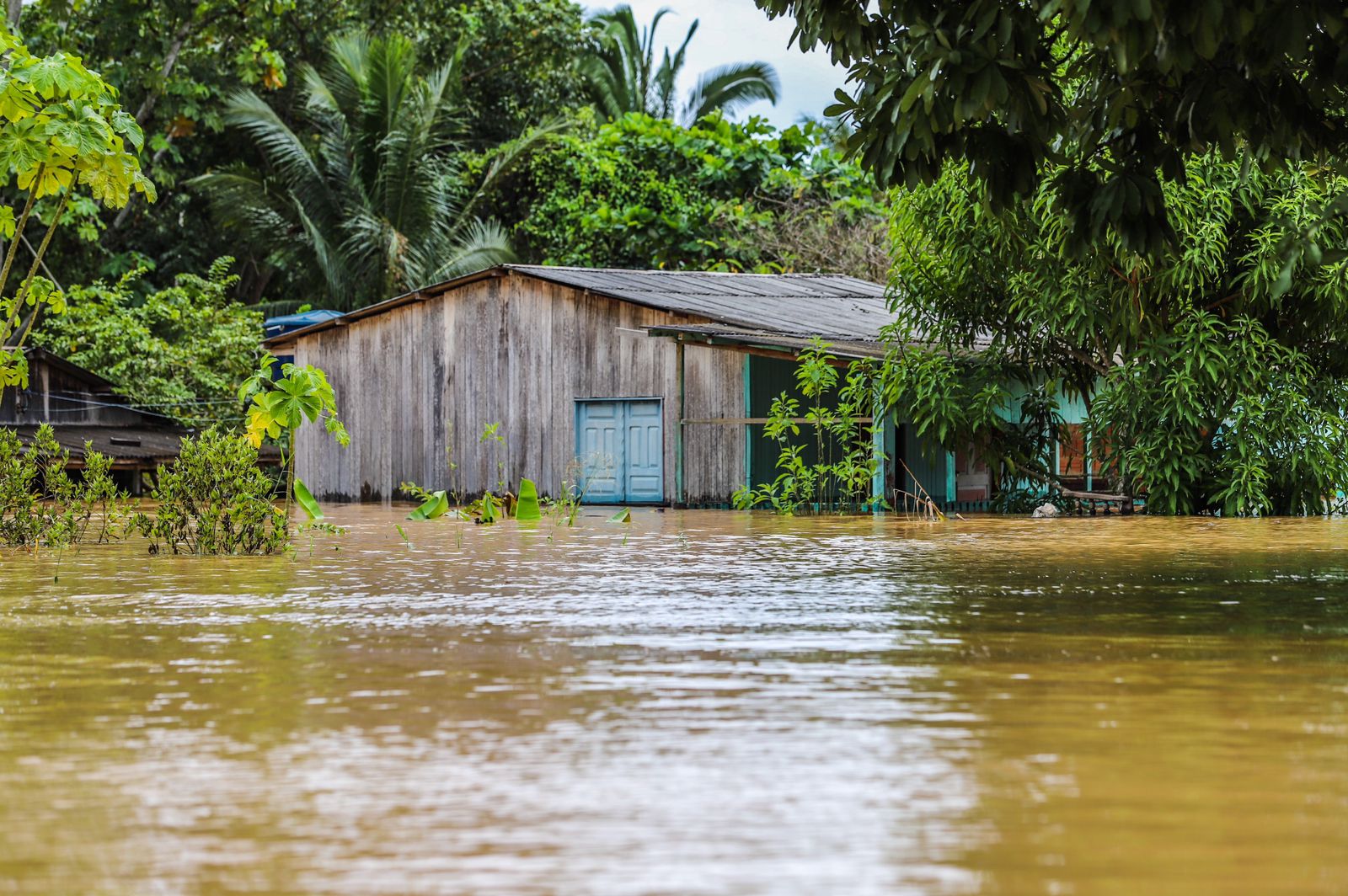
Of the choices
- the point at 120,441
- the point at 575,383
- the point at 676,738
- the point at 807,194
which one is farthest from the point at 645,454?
the point at 676,738

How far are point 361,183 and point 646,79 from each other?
41.1 feet

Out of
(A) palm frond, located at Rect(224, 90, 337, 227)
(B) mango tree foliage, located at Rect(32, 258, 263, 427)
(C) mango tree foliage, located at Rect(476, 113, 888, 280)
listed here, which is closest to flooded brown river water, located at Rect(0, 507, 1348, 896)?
(B) mango tree foliage, located at Rect(32, 258, 263, 427)

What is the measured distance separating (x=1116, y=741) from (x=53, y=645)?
4.49m

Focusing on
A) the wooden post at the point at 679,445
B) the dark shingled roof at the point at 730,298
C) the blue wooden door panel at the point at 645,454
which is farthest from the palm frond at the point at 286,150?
the wooden post at the point at 679,445

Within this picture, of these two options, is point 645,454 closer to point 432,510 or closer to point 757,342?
point 757,342

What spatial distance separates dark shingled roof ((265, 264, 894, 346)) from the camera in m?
23.0

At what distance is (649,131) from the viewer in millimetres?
36844

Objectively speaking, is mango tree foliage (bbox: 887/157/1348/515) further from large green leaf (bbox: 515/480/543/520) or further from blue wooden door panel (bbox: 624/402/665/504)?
large green leaf (bbox: 515/480/543/520)

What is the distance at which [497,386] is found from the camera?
2492cm

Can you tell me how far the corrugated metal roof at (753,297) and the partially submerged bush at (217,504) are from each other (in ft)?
32.3

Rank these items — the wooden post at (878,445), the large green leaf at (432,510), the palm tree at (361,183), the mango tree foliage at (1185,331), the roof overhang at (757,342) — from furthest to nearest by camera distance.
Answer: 1. the palm tree at (361,183)
2. the roof overhang at (757,342)
3. the wooden post at (878,445)
4. the large green leaf at (432,510)
5. the mango tree foliage at (1185,331)

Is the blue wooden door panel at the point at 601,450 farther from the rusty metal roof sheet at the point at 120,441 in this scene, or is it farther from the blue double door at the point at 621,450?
the rusty metal roof sheet at the point at 120,441

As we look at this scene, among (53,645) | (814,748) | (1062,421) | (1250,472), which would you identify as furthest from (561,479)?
(814,748)

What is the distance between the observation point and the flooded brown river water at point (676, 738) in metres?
3.61
